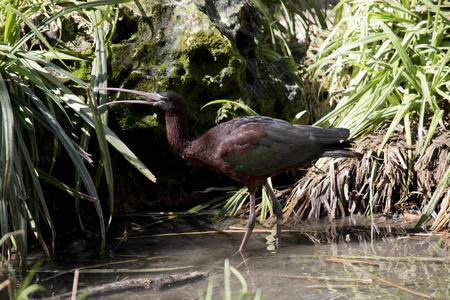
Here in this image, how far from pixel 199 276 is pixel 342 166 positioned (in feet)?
6.44

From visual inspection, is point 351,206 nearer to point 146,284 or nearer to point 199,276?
point 199,276

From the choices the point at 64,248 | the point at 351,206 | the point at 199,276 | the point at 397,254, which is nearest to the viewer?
the point at 199,276

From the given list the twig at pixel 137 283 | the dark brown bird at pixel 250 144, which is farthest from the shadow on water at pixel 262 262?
the dark brown bird at pixel 250 144

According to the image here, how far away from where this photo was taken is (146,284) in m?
3.35

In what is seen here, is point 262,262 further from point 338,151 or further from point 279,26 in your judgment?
point 279,26

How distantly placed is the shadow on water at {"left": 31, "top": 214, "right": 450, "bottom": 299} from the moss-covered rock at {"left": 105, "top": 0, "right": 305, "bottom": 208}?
0.42 m

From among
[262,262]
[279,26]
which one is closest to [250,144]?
[262,262]

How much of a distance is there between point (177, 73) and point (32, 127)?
143 cm

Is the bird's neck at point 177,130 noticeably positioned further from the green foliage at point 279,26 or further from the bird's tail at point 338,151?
the green foliage at point 279,26

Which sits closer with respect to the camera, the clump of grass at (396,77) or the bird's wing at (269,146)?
the bird's wing at (269,146)

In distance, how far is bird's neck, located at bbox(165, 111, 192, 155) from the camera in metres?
4.16

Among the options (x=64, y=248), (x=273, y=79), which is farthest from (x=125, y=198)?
(x=273, y=79)

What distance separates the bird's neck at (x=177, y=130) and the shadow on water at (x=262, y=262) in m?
0.81

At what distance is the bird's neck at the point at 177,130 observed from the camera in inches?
Result: 164
